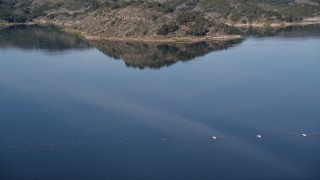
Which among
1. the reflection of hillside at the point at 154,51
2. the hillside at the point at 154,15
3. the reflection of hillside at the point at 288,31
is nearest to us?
the reflection of hillside at the point at 154,51

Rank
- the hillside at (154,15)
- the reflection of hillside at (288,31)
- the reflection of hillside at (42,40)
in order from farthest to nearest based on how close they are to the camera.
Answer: the reflection of hillside at (288,31)
the hillside at (154,15)
the reflection of hillside at (42,40)

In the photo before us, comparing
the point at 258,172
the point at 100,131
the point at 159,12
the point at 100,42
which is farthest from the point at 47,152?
the point at 159,12

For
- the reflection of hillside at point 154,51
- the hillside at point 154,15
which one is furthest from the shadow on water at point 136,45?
the hillside at point 154,15

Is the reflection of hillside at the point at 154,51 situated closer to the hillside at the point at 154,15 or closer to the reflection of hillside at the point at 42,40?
the reflection of hillside at the point at 42,40

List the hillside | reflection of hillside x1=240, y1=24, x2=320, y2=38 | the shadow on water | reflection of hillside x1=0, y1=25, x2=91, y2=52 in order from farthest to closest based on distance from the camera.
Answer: reflection of hillside x1=240, y1=24, x2=320, y2=38 → the hillside → reflection of hillside x1=0, y1=25, x2=91, y2=52 → the shadow on water

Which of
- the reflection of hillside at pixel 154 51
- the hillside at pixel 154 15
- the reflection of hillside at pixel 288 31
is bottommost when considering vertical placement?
the reflection of hillside at pixel 154 51

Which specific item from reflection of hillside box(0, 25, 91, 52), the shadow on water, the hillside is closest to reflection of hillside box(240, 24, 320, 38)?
the shadow on water

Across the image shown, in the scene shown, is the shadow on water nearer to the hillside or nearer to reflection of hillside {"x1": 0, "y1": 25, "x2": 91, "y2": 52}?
reflection of hillside {"x1": 0, "y1": 25, "x2": 91, "y2": 52}
